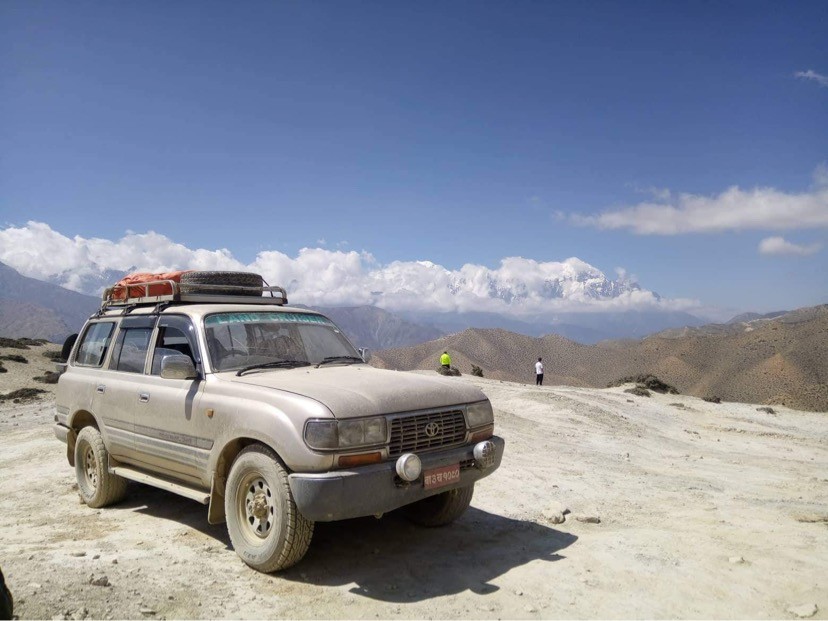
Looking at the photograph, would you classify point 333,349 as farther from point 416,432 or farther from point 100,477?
point 100,477

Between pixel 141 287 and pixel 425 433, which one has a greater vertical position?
pixel 141 287

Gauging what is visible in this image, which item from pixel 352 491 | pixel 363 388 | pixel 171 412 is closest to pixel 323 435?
pixel 352 491

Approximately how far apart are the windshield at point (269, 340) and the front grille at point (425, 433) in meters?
1.54

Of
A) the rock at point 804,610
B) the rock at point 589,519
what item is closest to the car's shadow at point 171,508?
the rock at point 589,519

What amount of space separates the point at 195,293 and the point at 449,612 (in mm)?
4172

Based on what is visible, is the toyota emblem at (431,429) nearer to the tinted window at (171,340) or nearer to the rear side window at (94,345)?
the tinted window at (171,340)

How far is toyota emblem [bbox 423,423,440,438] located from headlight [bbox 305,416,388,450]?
1.59 feet

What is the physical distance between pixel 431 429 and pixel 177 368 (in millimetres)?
2281

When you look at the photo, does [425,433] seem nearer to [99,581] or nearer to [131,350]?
[99,581]

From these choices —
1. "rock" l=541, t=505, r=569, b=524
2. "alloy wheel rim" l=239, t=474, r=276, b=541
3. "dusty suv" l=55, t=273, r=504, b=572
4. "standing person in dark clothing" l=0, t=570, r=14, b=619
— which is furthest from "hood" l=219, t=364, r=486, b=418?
"standing person in dark clothing" l=0, t=570, r=14, b=619

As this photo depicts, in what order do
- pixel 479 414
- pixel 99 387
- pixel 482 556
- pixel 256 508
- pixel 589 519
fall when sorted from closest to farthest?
pixel 256 508 → pixel 482 556 → pixel 479 414 → pixel 589 519 → pixel 99 387

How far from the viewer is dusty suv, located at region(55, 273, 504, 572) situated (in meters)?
4.23

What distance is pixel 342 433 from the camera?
4168 mm

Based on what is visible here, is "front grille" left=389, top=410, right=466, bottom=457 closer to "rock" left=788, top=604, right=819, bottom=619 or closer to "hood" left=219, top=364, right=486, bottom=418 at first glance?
"hood" left=219, top=364, right=486, bottom=418
